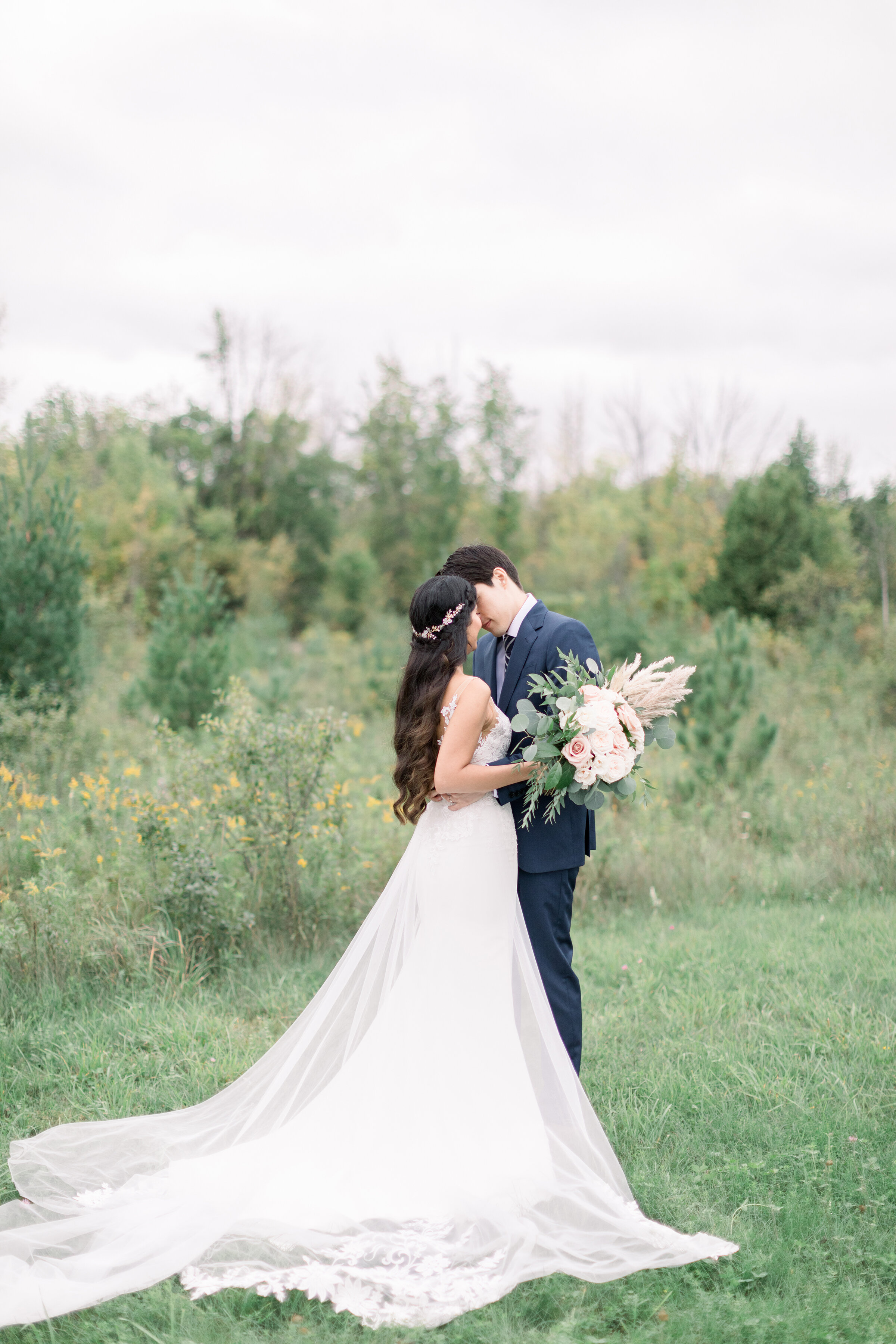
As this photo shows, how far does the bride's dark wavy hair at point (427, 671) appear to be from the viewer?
11.7ft

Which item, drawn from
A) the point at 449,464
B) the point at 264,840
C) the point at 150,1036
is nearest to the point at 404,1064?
the point at 150,1036

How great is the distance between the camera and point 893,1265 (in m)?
2.92

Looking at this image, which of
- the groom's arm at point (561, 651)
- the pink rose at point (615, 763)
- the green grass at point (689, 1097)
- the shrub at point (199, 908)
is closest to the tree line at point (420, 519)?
the shrub at point (199, 908)

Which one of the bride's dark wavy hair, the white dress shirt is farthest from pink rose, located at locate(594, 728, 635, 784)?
the white dress shirt

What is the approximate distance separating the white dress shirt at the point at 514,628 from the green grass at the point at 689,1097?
176cm

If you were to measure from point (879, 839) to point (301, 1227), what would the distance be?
5513 millimetres

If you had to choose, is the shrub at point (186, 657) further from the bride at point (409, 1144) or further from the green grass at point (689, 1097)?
the bride at point (409, 1144)

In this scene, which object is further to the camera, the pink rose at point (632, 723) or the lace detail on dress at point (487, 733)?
the lace detail on dress at point (487, 733)

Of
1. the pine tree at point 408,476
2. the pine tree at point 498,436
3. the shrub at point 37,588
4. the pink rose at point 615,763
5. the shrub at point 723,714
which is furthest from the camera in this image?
the pine tree at point 498,436

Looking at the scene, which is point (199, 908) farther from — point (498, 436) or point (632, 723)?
point (498, 436)

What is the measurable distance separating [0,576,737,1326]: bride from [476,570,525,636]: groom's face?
253mm

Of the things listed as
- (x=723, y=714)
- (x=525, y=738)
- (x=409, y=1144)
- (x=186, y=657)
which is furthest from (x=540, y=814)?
(x=186, y=657)

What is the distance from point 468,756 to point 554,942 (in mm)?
879

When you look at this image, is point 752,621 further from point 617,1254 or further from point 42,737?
point 617,1254
